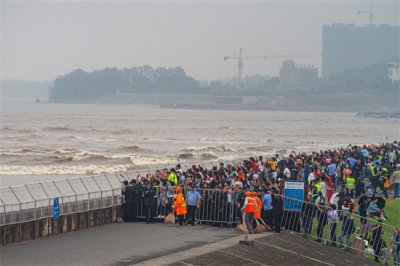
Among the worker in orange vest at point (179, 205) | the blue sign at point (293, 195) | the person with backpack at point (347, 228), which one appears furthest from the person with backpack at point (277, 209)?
the worker in orange vest at point (179, 205)

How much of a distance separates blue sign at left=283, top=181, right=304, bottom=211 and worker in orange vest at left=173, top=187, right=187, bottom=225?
2.53 metres

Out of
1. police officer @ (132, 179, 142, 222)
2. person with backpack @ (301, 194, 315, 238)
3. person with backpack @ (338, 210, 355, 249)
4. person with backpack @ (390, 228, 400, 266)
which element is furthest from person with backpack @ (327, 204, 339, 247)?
police officer @ (132, 179, 142, 222)

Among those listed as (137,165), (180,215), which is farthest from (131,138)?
(180,215)

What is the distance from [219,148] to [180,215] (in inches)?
2574

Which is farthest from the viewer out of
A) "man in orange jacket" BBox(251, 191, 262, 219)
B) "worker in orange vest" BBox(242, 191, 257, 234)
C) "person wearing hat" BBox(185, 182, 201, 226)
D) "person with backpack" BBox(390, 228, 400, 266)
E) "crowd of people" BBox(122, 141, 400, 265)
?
"person wearing hat" BBox(185, 182, 201, 226)

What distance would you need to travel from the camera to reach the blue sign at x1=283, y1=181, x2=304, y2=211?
22.3m

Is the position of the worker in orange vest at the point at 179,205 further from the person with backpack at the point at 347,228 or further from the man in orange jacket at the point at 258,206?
the person with backpack at the point at 347,228

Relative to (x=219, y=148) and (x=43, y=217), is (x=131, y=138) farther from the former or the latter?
(x=43, y=217)

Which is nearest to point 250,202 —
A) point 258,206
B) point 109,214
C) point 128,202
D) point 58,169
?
point 258,206

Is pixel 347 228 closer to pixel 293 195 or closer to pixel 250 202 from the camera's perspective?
pixel 293 195

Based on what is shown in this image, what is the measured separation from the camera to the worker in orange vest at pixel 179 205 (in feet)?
77.0

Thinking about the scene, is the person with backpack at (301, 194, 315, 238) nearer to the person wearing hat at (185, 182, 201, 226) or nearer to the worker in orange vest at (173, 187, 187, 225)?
the person wearing hat at (185, 182, 201, 226)

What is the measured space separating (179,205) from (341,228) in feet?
13.9

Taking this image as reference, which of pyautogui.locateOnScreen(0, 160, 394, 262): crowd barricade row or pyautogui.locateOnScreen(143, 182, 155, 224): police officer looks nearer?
pyautogui.locateOnScreen(0, 160, 394, 262): crowd barricade row
